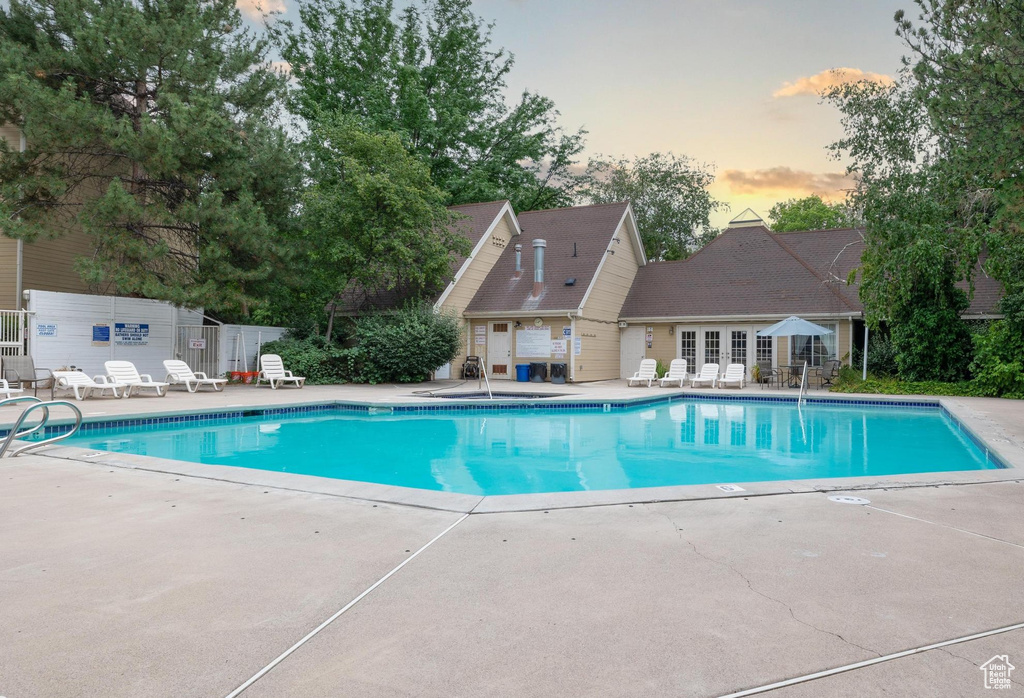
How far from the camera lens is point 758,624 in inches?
107

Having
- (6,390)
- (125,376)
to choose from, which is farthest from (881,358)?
(6,390)

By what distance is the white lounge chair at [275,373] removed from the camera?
16906mm

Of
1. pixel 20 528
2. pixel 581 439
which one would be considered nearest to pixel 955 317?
pixel 581 439

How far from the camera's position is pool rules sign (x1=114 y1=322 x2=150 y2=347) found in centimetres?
1638

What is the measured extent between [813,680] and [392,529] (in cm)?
255

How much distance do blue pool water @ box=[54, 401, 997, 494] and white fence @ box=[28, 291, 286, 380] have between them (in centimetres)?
623

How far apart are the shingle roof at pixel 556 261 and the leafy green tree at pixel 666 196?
Answer: 12150 mm

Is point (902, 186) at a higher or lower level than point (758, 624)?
higher

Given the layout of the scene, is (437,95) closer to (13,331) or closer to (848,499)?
(13,331)

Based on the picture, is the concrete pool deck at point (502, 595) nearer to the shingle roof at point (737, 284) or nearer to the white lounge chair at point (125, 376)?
the white lounge chair at point (125, 376)

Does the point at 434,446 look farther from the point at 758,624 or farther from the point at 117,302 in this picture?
the point at 117,302

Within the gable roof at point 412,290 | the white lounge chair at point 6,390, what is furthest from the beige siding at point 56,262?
the gable roof at point 412,290

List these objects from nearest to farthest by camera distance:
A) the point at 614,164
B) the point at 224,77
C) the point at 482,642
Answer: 1. the point at 482,642
2. the point at 224,77
3. the point at 614,164

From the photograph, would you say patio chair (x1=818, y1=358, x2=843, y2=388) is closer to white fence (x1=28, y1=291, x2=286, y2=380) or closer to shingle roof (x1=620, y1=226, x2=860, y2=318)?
shingle roof (x1=620, y1=226, x2=860, y2=318)
